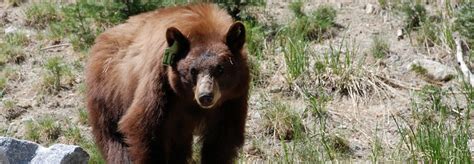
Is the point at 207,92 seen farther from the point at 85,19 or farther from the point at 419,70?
the point at 85,19

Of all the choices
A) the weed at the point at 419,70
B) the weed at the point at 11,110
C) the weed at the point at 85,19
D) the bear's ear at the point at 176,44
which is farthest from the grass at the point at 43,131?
the weed at the point at 419,70

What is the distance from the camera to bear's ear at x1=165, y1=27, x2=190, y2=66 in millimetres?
6801

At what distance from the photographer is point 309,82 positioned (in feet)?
31.6

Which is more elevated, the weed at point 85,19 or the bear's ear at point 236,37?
the bear's ear at point 236,37

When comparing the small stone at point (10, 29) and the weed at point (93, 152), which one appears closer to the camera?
the weed at point (93, 152)

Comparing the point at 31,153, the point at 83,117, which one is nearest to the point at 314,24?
the point at 83,117

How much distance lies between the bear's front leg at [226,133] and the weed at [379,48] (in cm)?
299

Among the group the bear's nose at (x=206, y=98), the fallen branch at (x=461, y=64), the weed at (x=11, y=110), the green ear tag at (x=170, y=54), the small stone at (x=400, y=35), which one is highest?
the green ear tag at (x=170, y=54)

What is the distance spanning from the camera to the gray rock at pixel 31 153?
294 inches

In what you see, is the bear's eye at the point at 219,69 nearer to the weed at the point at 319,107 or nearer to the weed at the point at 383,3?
the weed at the point at 319,107

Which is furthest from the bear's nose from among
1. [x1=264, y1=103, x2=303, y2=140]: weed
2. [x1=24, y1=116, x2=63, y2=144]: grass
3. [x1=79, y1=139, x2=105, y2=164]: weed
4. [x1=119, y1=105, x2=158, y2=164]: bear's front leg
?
[x1=24, y1=116, x2=63, y2=144]: grass

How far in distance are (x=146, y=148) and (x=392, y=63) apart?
12.1 ft

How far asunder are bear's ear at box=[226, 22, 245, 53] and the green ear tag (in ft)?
1.24

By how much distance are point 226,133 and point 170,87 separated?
627mm
